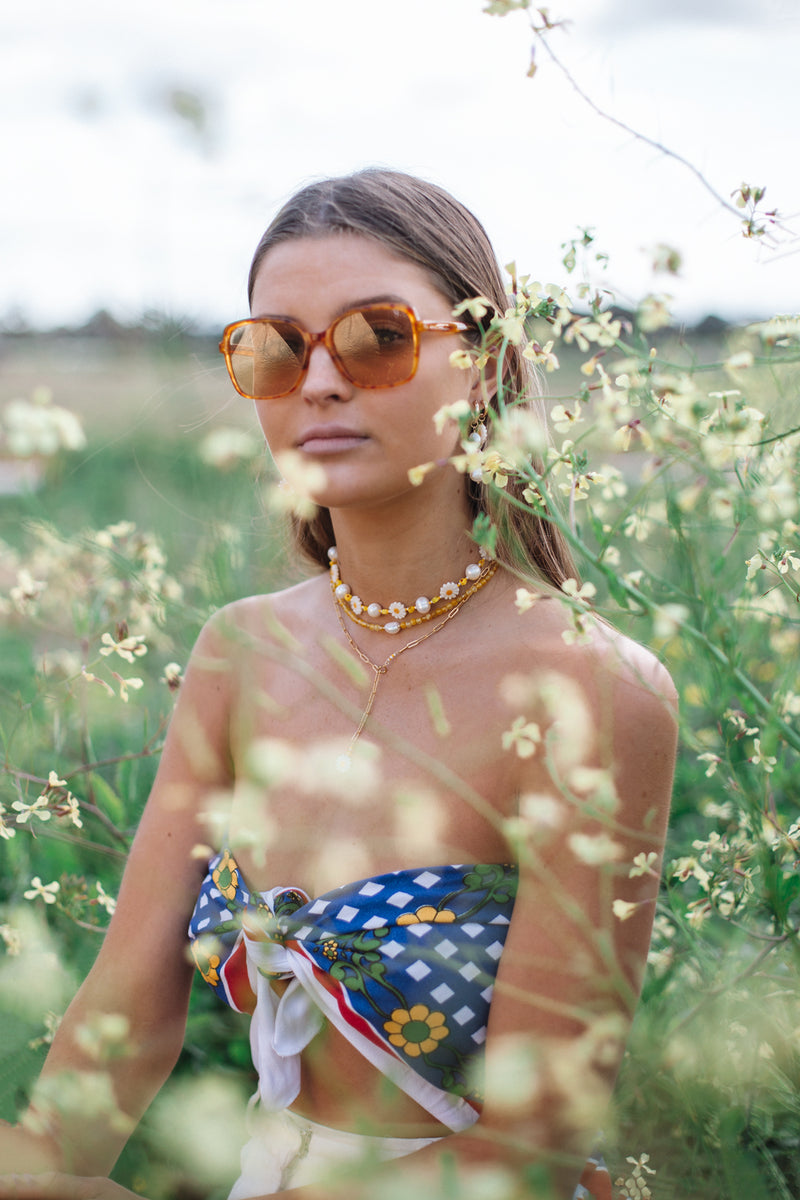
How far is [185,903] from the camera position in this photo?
1461 mm

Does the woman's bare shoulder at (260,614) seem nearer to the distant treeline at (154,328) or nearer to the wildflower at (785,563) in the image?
the distant treeline at (154,328)

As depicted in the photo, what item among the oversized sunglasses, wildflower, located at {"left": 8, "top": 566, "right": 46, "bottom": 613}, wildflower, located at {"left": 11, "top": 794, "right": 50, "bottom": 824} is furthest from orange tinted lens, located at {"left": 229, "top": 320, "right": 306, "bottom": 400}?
wildflower, located at {"left": 8, "top": 566, "right": 46, "bottom": 613}

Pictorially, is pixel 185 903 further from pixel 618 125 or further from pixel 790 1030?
pixel 618 125

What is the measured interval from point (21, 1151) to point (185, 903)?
363 millimetres

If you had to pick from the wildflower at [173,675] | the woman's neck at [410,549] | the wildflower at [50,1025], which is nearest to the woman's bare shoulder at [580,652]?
the woman's neck at [410,549]

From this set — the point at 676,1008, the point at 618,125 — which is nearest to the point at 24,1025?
the point at 676,1008

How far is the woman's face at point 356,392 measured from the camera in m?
1.19

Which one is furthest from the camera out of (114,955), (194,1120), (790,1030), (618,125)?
(114,955)

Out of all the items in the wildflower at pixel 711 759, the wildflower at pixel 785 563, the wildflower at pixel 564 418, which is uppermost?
the wildflower at pixel 564 418

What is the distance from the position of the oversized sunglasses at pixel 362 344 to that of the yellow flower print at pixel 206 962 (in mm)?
741

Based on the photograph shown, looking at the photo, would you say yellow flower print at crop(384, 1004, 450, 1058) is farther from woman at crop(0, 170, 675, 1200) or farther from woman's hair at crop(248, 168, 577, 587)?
woman's hair at crop(248, 168, 577, 587)

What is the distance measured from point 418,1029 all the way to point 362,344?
0.81 meters

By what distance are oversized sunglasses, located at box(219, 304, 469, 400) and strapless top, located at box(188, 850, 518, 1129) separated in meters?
0.60

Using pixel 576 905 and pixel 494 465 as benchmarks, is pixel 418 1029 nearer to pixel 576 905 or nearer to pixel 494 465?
pixel 576 905
